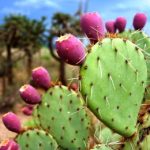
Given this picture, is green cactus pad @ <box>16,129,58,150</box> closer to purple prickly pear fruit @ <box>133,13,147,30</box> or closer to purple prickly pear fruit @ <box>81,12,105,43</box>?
purple prickly pear fruit @ <box>133,13,147,30</box>

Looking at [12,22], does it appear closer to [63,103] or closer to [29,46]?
[29,46]

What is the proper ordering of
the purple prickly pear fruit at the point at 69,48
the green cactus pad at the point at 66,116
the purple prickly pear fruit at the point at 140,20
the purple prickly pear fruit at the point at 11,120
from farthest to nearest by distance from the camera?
the green cactus pad at the point at 66,116, the purple prickly pear fruit at the point at 140,20, the purple prickly pear fruit at the point at 11,120, the purple prickly pear fruit at the point at 69,48

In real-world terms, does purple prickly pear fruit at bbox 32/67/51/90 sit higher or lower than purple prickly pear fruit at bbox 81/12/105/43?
lower

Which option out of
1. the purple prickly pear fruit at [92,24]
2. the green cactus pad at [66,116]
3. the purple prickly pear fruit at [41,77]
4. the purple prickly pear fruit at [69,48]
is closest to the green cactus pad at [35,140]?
the green cactus pad at [66,116]

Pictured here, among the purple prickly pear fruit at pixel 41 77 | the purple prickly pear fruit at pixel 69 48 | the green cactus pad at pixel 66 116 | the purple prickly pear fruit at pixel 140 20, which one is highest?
the purple prickly pear fruit at pixel 140 20

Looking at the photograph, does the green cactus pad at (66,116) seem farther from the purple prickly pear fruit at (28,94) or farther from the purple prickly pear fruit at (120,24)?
the purple prickly pear fruit at (120,24)

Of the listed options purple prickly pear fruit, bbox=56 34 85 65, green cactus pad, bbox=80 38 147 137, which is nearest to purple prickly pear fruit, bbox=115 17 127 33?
green cactus pad, bbox=80 38 147 137

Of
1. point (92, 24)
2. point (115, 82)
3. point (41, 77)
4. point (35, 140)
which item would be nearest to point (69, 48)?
point (92, 24)

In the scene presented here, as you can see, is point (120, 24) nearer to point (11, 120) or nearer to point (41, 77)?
point (41, 77)
